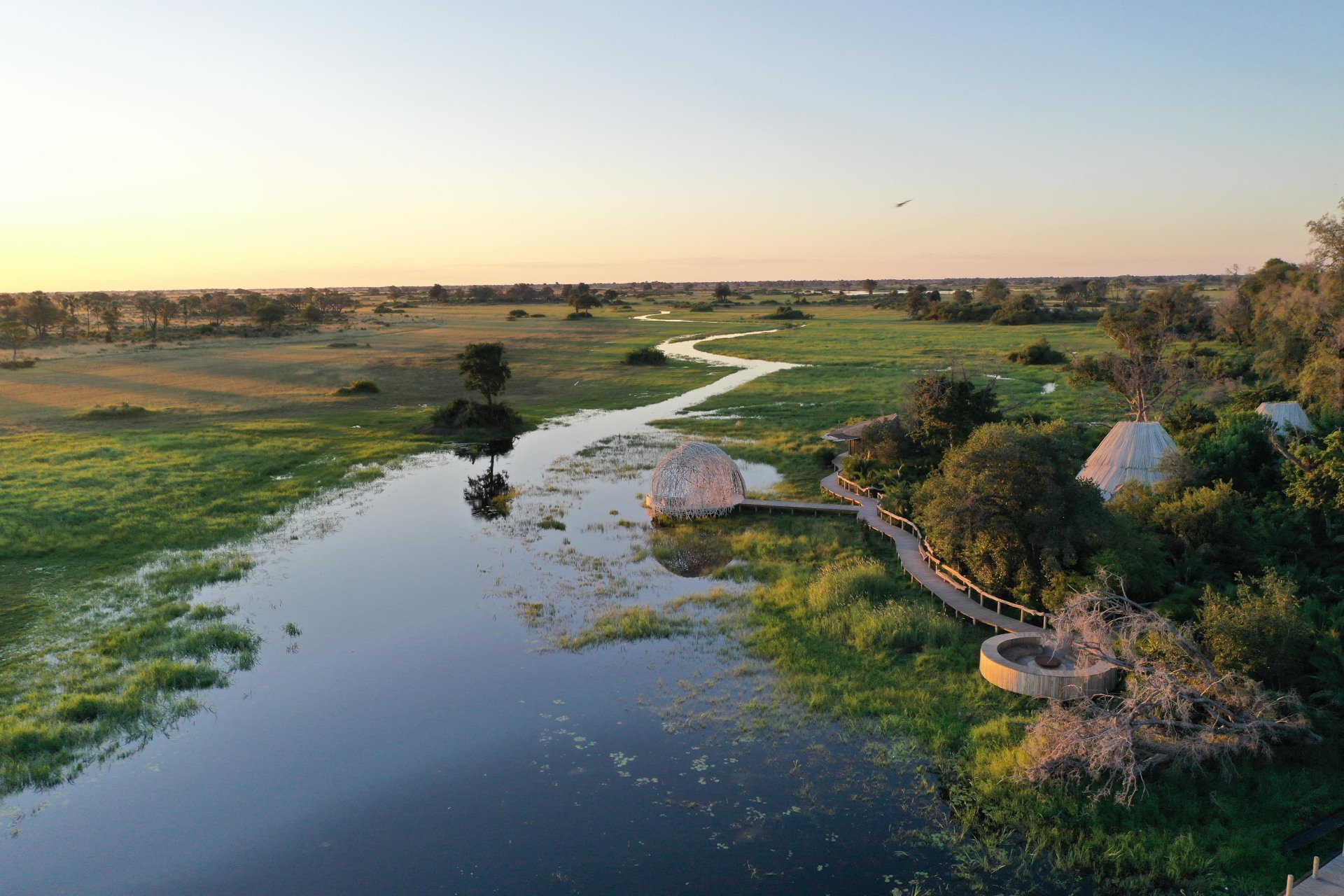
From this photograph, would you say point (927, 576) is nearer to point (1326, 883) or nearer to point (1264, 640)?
point (1264, 640)

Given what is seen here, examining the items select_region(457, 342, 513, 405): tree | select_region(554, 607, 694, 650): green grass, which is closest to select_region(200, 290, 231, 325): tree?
select_region(457, 342, 513, 405): tree

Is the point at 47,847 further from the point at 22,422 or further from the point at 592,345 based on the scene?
the point at 592,345

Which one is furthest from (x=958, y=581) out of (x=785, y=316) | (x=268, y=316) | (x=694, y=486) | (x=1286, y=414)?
(x=785, y=316)

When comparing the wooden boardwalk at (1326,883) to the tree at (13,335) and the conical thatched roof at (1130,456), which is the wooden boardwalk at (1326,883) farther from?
the tree at (13,335)

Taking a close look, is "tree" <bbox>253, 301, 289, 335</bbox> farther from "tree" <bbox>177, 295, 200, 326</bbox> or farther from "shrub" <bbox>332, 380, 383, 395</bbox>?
"shrub" <bbox>332, 380, 383, 395</bbox>

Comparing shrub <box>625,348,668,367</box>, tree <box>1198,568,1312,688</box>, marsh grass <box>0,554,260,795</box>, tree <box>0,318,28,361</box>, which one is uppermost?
tree <box>0,318,28,361</box>

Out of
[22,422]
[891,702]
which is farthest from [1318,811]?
[22,422]
